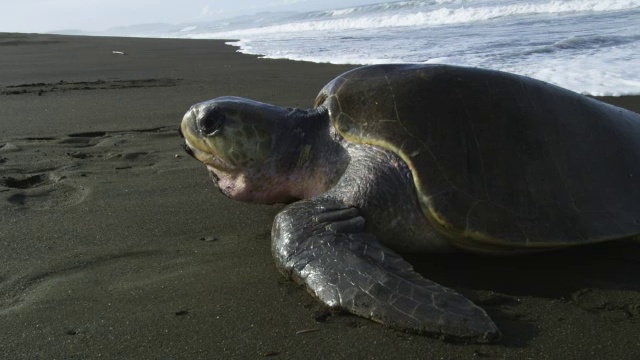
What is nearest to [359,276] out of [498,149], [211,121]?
[498,149]

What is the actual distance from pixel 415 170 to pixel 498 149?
1.18ft

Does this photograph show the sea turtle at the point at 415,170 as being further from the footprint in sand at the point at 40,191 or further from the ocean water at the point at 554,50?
the ocean water at the point at 554,50

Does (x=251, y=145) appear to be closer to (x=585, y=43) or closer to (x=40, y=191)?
(x=40, y=191)

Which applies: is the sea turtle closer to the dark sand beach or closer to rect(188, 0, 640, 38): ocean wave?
the dark sand beach

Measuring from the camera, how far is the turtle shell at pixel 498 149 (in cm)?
218

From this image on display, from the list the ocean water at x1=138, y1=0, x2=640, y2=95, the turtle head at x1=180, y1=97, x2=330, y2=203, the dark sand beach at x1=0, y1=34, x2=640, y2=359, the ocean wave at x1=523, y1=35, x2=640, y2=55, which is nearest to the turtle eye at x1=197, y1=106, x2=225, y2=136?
the turtle head at x1=180, y1=97, x2=330, y2=203

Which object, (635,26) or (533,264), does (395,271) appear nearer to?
(533,264)

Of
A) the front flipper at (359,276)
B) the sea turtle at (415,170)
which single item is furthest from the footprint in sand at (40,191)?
the front flipper at (359,276)

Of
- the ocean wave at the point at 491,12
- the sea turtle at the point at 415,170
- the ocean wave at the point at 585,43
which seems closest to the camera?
the sea turtle at the point at 415,170

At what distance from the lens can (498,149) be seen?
2.31 metres

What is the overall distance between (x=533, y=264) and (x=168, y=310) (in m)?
1.36

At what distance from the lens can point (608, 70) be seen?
6.42m

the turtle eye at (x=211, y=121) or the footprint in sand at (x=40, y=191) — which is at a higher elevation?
the turtle eye at (x=211, y=121)

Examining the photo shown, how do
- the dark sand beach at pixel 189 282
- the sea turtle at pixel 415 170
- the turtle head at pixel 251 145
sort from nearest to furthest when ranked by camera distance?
the dark sand beach at pixel 189 282 < the sea turtle at pixel 415 170 < the turtle head at pixel 251 145
